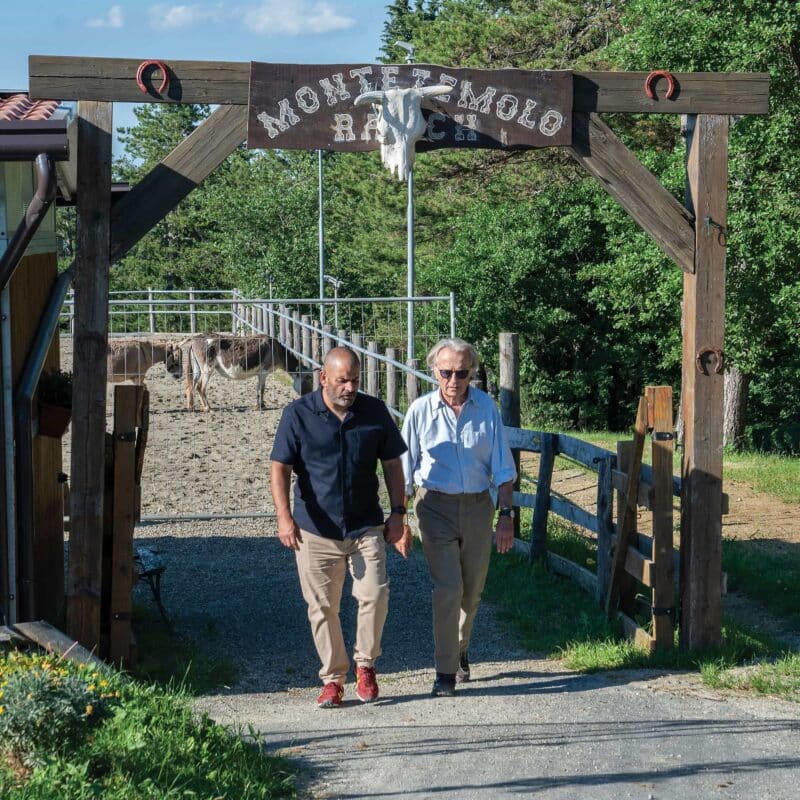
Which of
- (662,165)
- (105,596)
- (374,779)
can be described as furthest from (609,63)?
(374,779)

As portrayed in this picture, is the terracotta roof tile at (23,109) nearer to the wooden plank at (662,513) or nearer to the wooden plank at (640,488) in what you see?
the wooden plank at (662,513)

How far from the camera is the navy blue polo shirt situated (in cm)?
561

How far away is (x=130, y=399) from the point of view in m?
6.18

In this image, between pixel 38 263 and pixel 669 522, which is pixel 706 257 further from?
pixel 38 263

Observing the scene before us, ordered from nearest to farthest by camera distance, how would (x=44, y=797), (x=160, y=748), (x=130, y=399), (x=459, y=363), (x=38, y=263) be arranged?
1. (x=44, y=797)
2. (x=160, y=748)
3. (x=459, y=363)
4. (x=130, y=399)
5. (x=38, y=263)

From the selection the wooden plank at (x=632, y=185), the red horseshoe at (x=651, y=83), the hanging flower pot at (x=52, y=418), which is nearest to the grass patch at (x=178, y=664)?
the hanging flower pot at (x=52, y=418)

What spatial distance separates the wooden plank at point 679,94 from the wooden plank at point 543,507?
3352mm

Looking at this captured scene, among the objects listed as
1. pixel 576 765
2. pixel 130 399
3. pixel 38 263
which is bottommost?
pixel 576 765

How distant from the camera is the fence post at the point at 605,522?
25.1 ft

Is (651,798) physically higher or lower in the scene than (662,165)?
lower

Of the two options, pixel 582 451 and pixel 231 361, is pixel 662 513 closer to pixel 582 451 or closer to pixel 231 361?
pixel 582 451

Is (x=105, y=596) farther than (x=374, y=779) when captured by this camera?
Yes

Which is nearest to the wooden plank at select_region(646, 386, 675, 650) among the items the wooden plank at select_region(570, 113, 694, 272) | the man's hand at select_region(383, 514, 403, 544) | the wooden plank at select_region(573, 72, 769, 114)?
the wooden plank at select_region(570, 113, 694, 272)

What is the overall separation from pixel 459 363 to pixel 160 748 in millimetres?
2292
